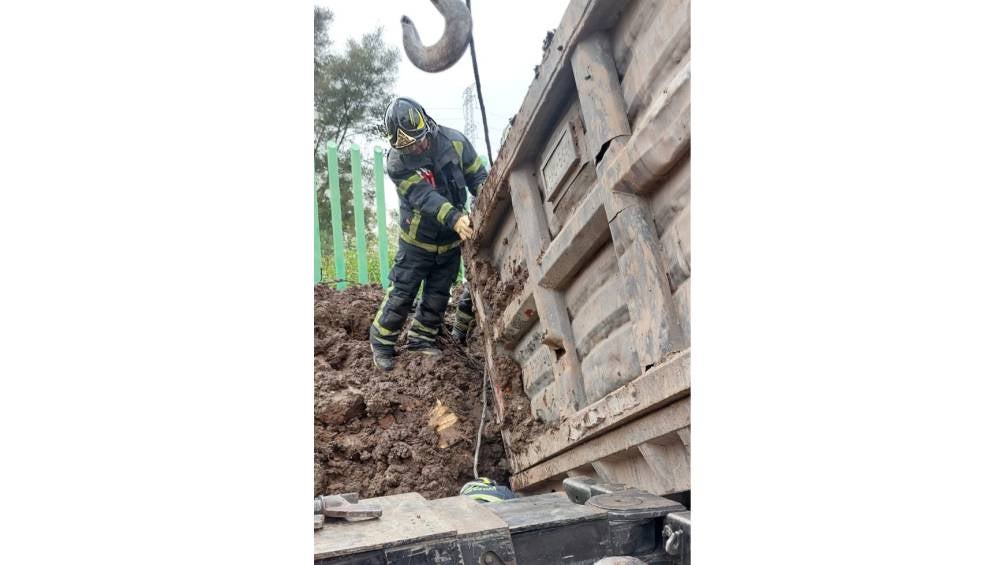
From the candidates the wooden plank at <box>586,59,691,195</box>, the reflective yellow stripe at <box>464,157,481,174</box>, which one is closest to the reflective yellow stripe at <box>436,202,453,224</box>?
the reflective yellow stripe at <box>464,157,481,174</box>

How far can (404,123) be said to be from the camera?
12.8 feet

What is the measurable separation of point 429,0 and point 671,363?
1.52 m

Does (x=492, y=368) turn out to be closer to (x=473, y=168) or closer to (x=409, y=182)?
(x=409, y=182)

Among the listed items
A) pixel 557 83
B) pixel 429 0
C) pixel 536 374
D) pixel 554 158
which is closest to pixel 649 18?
pixel 557 83

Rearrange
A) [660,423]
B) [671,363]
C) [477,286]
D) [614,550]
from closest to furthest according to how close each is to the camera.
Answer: [614,550] < [671,363] < [660,423] < [477,286]

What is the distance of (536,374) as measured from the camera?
2.92 metres

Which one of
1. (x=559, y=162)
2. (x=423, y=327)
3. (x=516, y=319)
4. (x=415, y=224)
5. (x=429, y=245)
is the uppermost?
(x=415, y=224)

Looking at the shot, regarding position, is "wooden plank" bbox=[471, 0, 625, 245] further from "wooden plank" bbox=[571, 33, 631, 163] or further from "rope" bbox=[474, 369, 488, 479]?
"rope" bbox=[474, 369, 488, 479]

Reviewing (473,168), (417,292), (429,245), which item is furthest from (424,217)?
(417,292)

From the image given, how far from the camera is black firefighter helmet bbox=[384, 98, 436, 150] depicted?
12.8 feet

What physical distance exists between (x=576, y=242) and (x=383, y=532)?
46.4 inches

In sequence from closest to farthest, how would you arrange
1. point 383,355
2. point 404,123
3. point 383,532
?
point 383,532 < point 404,123 < point 383,355

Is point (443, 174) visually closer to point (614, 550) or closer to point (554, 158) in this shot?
point (554, 158)

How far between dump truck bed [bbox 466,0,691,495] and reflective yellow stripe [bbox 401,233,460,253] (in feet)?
4.65
